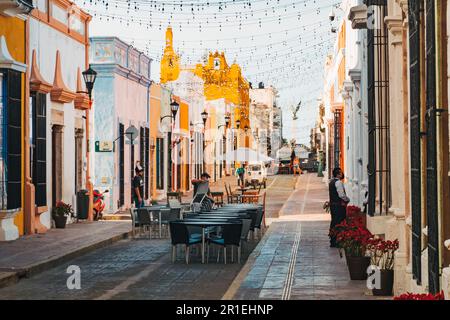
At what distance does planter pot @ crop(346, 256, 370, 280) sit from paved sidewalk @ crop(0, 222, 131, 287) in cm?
526

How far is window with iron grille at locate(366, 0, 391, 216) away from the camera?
15.5m

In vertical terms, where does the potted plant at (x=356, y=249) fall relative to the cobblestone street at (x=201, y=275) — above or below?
above

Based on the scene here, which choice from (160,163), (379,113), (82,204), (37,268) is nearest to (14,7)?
(37,268)

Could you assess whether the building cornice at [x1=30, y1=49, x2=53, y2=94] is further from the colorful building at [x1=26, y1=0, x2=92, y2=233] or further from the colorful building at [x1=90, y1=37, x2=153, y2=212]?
the colorful building at [x1=90, y1=37, x2=153, y2=212]

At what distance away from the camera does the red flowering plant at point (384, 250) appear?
13359 mm

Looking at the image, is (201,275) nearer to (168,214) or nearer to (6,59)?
(6,59)

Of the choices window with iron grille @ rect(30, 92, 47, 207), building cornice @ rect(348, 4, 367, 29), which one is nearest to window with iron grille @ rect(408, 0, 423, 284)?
building cornice @ rect(348, 4, 367, 29)

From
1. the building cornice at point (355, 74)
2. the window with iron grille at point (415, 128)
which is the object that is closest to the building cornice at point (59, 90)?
the building cornice at point (355, 74)

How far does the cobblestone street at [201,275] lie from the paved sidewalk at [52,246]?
0.18 m

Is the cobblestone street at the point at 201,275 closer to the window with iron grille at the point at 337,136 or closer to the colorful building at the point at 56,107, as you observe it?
the colorful building at the point at 56,107

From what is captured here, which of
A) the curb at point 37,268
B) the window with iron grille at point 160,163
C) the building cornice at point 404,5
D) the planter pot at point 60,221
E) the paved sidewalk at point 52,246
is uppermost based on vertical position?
the building cornice at point 404,5

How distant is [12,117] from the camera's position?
2273 cm

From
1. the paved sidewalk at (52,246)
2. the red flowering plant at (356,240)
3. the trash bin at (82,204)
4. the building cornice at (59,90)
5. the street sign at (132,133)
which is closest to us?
the red flowering plant at (356,240)

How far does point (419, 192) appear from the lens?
11000 mm
